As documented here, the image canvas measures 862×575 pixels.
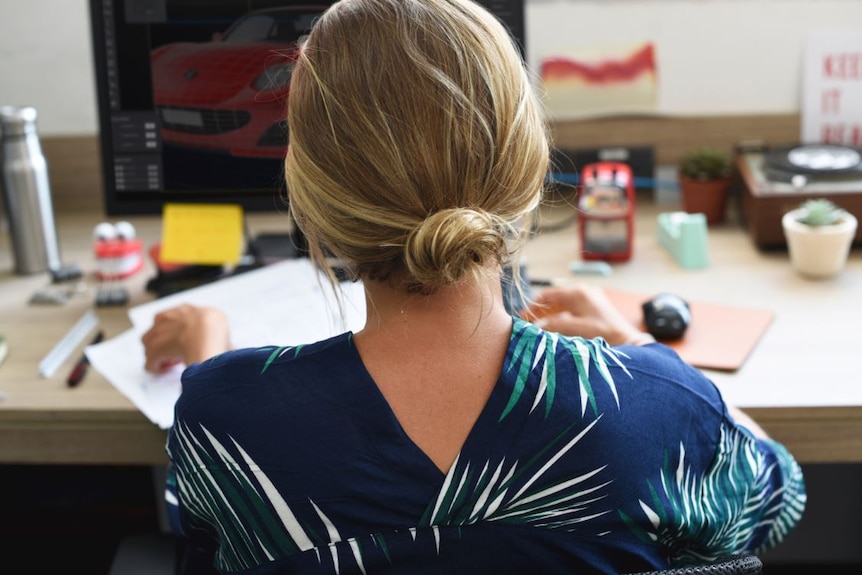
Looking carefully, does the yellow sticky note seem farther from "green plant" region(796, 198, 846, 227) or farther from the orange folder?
"green plant" region(796, 198, 846, 227)

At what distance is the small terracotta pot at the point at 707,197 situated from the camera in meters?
1.75

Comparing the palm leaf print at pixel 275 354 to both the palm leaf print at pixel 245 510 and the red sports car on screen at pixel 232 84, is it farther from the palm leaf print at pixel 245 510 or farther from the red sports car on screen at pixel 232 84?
the red sports car on screen at pixel 232 84

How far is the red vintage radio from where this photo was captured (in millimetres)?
1620

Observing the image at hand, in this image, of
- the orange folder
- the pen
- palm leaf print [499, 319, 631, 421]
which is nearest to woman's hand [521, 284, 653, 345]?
the orange folder

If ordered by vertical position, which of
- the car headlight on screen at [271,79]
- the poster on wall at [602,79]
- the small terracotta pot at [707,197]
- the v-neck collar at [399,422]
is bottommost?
the small terracotta pot at [707,197]

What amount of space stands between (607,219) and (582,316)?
0.33 m

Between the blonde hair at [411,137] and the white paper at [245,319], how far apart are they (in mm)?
318

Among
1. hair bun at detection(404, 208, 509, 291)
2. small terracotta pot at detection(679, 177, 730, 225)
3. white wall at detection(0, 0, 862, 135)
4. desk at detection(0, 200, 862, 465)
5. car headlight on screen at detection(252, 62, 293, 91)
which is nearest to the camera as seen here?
hair bun at detection(404, 208, 509, 291)

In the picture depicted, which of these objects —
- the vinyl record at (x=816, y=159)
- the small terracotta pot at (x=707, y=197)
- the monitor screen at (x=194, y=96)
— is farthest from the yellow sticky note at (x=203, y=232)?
the vinyl record at (x=816, y=159)

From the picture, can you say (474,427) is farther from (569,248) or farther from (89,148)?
(89,148)

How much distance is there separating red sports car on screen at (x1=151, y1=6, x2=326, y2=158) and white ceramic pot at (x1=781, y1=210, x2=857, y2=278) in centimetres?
75

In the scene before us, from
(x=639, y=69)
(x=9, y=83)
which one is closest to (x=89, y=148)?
(x=9, y=83)

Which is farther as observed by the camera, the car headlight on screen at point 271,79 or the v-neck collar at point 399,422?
the car headlight on screen at point 271,79

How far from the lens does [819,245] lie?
59.6 inches
